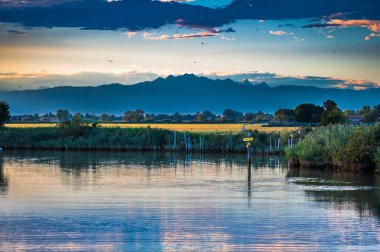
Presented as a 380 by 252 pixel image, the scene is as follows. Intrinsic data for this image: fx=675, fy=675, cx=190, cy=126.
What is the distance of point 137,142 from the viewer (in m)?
62.4

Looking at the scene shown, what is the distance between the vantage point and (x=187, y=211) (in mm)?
21062

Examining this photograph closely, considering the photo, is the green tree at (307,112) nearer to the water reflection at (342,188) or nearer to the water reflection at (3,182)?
the water reflection at (342,188)

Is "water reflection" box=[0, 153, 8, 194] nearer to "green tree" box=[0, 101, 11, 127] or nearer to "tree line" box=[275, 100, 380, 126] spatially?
"green tree" box=[0, 101, 11, 127]

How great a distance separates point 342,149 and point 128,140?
28857 millimetres

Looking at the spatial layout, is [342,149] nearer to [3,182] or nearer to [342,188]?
[342,188]

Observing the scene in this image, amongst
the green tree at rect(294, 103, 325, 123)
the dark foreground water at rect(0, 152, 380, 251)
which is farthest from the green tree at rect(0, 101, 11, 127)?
the dark foreground water at rect(0, 152, 380, 251)

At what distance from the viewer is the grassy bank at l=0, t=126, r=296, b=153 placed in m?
59.6

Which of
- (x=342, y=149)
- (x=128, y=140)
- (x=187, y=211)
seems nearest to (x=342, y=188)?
(x=342, y=149)

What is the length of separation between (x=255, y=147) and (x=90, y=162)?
17.5m

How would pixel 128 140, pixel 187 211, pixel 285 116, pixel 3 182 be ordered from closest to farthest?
pixel 187 211, pixel 3 182, pixel 128 140, pixel 285 116

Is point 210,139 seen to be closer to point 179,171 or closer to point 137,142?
point 137,142

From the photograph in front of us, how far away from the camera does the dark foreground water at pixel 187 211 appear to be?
15.9 m

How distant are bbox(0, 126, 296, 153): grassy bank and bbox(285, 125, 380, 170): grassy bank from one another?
1546cm

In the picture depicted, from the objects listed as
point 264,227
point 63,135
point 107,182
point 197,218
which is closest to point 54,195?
point 107,182
